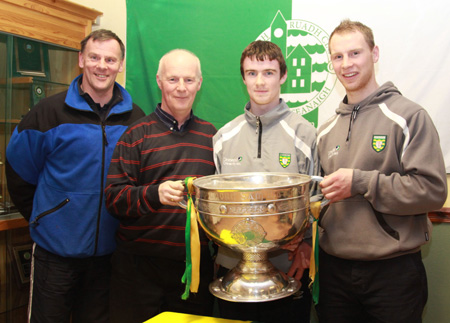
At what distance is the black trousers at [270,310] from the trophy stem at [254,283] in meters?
0.33

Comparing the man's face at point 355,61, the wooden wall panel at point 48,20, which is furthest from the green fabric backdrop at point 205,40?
the man's face at point 355,61

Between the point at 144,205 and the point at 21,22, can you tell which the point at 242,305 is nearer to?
the point at 144,205

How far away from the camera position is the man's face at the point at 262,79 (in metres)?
1.62

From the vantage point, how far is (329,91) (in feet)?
7.30

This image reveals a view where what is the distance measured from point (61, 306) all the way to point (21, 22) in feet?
5.11

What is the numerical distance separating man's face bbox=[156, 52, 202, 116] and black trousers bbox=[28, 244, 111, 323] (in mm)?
825

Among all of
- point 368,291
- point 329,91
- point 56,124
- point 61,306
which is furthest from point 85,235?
point 329,91

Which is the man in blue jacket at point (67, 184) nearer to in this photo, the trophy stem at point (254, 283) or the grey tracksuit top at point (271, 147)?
the grey tracksuit top at point (271, 147)

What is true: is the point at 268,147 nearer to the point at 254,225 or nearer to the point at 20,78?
the point at 254,225

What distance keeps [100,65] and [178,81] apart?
1.50 ft

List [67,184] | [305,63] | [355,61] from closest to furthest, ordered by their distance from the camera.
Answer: [355,61]
[67,184]
[305,63]

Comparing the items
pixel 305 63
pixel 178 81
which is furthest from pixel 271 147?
pixel 305 63

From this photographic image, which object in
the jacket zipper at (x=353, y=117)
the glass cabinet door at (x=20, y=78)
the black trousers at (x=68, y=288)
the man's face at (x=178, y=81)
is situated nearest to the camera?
the jacket zipper at (x=353, y=117)

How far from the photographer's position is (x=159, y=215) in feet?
5.53
